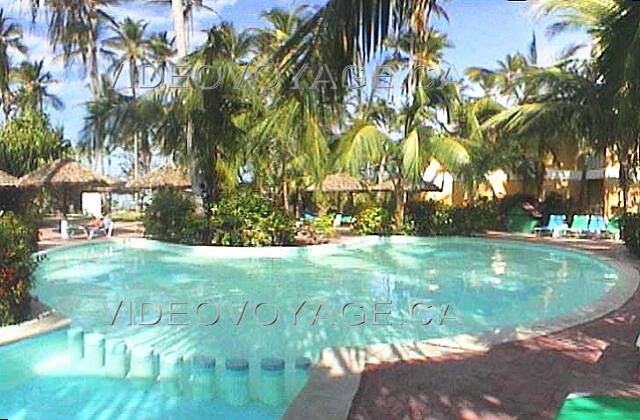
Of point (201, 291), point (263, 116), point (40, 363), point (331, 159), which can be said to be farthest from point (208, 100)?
point (40, 363)

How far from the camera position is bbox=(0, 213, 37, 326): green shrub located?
6566mm

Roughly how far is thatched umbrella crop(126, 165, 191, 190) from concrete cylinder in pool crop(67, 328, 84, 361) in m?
15.8

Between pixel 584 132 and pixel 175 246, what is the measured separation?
13693 millimetres

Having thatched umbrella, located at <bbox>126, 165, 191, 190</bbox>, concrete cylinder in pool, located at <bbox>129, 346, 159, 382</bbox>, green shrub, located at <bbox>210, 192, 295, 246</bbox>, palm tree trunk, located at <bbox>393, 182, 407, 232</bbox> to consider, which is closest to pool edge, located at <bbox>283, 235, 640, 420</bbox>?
concrete cylinder in pool, located at <bbox>129, 346, 159, 382</bbox>

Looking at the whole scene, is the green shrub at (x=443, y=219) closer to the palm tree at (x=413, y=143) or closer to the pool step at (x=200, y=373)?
the palm tree at (x=413, y=143)

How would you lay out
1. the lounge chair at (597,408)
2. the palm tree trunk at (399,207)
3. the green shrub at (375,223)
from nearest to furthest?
the lounge chair at (597,408) → the palm tree trunk at (399,207) → the green shrub at (375,223)

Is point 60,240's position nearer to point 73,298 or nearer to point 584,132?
point 73,298

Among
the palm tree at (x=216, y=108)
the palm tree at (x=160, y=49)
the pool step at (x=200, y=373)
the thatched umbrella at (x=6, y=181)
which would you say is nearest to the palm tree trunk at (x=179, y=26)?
the palm tree at (x=216, y=108)

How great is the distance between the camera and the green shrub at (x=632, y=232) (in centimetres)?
1341

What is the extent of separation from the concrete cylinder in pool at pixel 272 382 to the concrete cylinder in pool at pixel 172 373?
0.76 m

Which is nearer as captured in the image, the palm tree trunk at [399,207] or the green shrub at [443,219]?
the palm tree trunk at [399,207]

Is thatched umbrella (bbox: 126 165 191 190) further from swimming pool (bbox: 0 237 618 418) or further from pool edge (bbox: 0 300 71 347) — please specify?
pool edge (bbox: 0 300 71 347)

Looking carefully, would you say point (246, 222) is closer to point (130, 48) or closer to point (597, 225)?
point (597, 225)

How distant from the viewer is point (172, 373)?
18.5 feet
